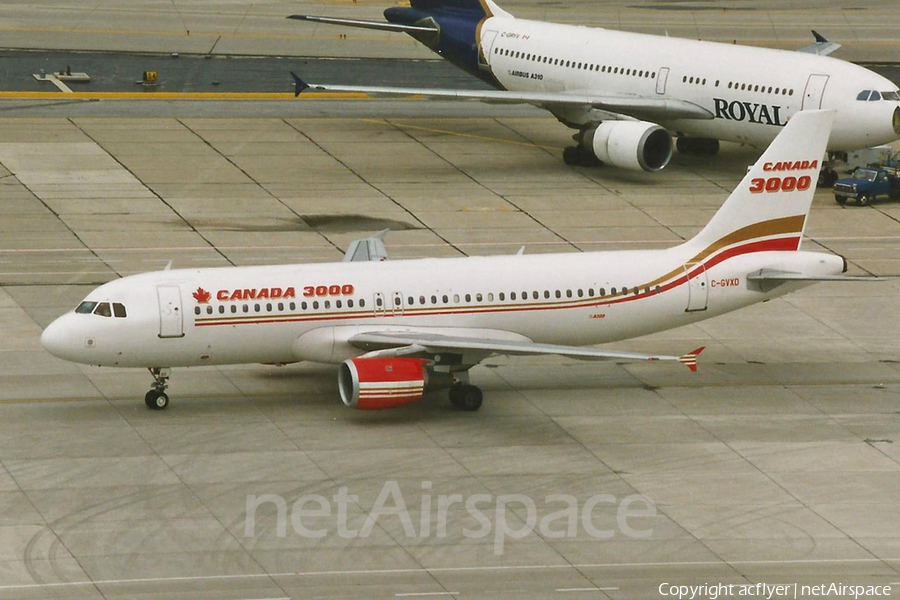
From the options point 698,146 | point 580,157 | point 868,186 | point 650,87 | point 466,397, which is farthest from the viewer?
point 698,146

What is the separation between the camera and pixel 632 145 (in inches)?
2371

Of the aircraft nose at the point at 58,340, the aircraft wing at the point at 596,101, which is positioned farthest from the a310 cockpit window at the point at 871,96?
the aircraft nose at the point at 58,340

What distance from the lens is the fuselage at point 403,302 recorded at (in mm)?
37094

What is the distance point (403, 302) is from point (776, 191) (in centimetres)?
1005

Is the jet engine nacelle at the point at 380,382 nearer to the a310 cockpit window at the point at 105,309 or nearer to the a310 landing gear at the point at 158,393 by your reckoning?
the a310 landing gear at the point at 158,393

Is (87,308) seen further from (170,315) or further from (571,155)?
(571,155)

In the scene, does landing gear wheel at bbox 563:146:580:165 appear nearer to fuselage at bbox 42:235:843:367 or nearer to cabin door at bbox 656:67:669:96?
cabin door at bbox 656:67:669:96

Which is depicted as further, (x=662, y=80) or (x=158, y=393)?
(x=662, y=80)

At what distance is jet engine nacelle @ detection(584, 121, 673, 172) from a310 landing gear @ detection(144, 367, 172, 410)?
26.6 metres

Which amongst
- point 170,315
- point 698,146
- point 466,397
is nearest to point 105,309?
point 170,315

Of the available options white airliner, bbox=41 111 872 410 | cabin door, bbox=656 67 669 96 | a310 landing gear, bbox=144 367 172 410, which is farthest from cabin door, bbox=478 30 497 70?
a310 landing gear, bbox=144 367 172 410

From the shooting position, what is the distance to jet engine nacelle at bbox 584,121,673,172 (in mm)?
60281

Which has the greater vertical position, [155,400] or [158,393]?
[158,393]

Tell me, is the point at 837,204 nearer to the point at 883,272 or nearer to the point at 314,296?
the point at 883,272
